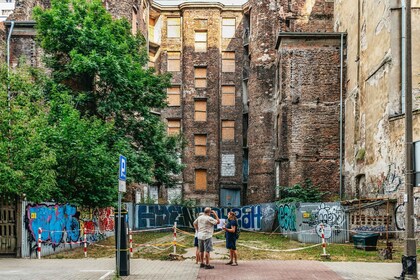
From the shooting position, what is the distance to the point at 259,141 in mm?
41281

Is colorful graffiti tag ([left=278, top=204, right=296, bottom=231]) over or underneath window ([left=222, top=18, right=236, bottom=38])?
underneath

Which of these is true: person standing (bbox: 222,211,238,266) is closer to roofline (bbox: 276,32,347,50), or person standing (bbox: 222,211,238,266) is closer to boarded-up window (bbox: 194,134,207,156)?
roofline (bbox: 276,32,347,50)

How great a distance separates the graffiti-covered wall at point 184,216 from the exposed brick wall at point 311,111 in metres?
2.45

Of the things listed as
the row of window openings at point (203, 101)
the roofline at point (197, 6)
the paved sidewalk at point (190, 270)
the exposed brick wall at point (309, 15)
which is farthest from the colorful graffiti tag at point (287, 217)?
A: the roofline at point (197, 6)

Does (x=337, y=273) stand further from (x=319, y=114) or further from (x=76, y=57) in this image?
(x=319, y=114)

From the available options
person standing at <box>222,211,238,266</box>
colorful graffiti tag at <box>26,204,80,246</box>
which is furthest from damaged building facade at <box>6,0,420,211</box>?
colorful graffiti tag at <box>26,204,80,246</box>

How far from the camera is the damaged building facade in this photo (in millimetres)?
25844

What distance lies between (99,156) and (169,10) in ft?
96.6

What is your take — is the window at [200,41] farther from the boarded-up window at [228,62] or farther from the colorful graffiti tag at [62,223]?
the colorful graffiti tag at [62,223]

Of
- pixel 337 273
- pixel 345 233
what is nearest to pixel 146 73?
pixel 345 233

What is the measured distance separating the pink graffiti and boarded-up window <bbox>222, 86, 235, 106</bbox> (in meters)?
23.3

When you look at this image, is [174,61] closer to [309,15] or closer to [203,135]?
[203,135]

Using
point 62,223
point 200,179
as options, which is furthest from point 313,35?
point 62,223

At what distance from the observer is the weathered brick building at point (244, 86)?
111 feet
